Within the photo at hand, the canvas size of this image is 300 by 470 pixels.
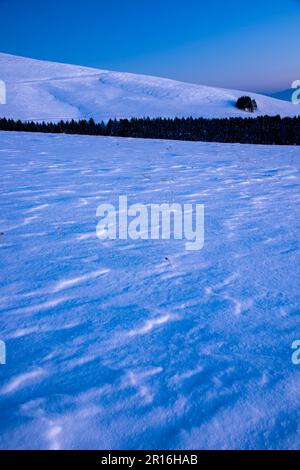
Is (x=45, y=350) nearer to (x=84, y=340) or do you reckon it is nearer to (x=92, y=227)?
(x=84, y=340)

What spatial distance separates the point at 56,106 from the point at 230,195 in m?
19.3

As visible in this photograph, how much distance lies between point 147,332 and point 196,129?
12297 mm

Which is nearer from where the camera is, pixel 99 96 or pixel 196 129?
Answer: pixel 196 129

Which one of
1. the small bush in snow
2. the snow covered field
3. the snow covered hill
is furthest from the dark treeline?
the small bush in snow

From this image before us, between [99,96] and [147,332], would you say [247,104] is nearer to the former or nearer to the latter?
[99,96]

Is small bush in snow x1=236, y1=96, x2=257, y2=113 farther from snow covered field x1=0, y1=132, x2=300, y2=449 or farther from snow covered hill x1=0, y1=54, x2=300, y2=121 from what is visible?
snow covered field x1=0, y1=132, x2=300, y2=449

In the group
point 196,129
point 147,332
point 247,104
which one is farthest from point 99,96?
point 147,332

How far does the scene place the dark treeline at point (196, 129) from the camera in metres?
12.0

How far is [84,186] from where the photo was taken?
191 inches

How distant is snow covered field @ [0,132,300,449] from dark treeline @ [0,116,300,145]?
28.9ft

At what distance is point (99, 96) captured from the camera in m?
24.3
